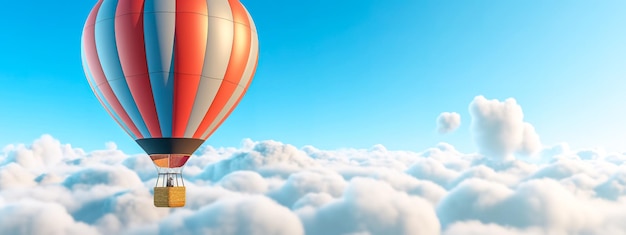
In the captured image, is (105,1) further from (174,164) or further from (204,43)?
(174,164)

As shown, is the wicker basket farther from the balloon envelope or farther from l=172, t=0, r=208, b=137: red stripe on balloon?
l=172, t=0, r=208, b=137: red stripe on balloon

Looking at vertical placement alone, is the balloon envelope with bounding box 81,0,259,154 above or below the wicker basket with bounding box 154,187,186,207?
above

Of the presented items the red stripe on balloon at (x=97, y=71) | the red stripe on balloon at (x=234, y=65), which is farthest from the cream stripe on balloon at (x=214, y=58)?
the red stripe on balloon at (x=97, y=71)

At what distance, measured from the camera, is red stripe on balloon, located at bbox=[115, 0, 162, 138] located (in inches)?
1067

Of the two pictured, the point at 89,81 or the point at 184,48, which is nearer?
the point at 184,48

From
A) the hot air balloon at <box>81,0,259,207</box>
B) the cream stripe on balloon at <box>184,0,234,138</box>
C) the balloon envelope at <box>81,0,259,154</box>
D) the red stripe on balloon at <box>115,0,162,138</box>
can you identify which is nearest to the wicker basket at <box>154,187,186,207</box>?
the hot air balloon at <box>81,0,259,207</box>

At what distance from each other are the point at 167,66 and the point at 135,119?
4.12 m

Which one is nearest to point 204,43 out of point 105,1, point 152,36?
point 152,36

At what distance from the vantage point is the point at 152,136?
28312 mm

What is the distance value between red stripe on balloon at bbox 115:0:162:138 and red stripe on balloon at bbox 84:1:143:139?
1.82 metres

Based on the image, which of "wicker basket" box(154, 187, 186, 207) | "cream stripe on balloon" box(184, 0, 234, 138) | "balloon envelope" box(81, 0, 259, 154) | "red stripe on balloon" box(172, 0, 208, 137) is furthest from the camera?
"cream stripe on balloon" box(184, 0, 234, 138)

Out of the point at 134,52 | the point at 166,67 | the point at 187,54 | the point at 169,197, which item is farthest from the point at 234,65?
the point at 169,197

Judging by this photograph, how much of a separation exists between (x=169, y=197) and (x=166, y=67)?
737cm

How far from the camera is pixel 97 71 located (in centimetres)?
2889
